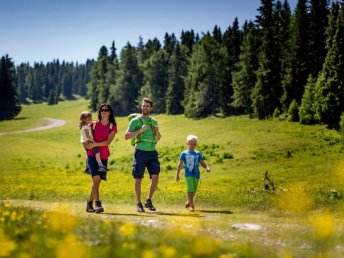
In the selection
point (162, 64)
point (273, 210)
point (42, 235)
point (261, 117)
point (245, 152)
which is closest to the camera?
point (42, 235)

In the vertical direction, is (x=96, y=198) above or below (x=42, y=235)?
below

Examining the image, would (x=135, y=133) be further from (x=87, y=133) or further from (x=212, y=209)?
(x=212, y=209)

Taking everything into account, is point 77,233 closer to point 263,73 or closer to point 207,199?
point 207,199

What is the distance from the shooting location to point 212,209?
1182cm

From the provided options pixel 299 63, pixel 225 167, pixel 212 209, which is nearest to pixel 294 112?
pixel 299 63

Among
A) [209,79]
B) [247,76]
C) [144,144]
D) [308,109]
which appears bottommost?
[144,144]

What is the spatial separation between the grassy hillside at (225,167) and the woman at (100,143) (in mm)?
3906

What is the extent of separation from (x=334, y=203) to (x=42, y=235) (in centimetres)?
913

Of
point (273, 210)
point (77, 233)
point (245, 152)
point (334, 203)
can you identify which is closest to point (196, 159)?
point (273, 210)

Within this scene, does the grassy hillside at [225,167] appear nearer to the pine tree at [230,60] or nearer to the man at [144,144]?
the man at [144,144]

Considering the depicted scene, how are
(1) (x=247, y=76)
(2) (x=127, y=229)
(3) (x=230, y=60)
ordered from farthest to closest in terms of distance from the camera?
(3) (x=230, y=60), (1) (x=247, y=76), (2) (x=127, y=229)

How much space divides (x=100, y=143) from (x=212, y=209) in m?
4.06

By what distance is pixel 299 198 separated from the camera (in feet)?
39.1

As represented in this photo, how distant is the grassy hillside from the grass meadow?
7 cm
